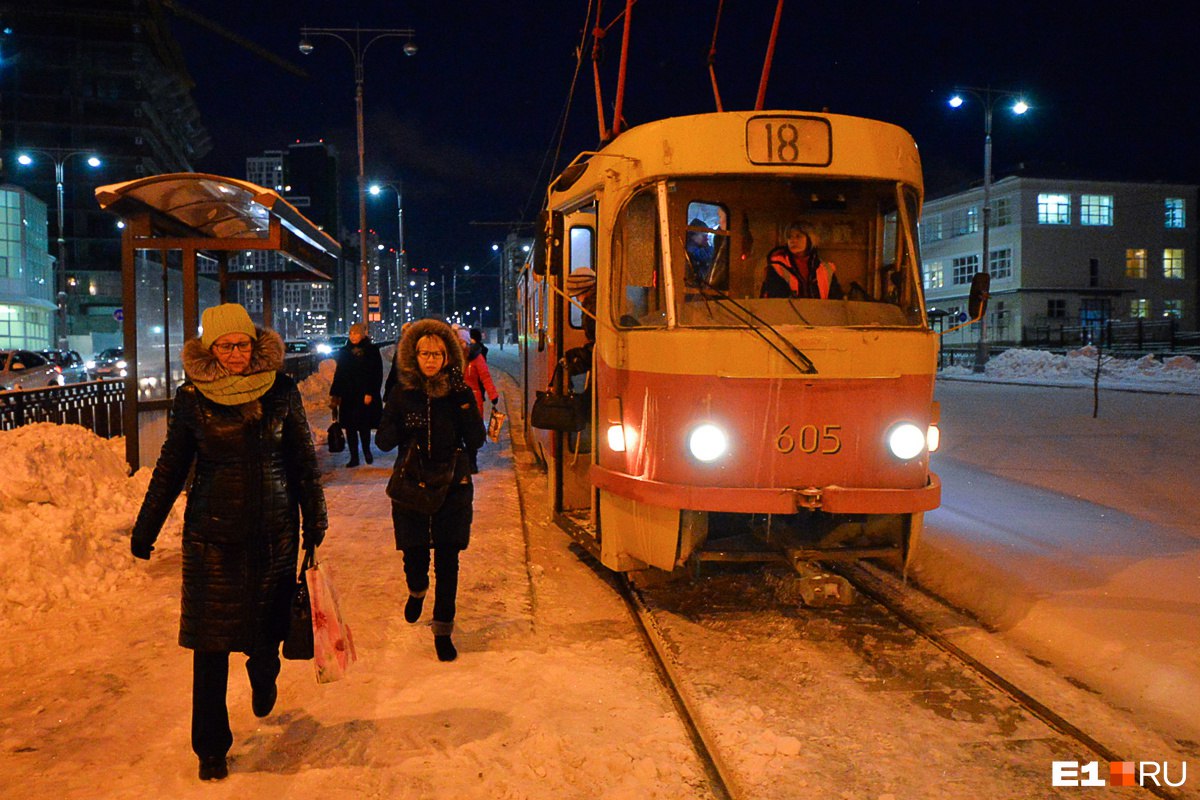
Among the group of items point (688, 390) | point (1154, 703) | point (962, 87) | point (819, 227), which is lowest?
point (1154, 703)

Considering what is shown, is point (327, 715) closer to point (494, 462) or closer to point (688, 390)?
point (688, 390)

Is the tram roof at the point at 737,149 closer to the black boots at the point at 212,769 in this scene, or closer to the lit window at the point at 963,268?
the black boots at the point at 212,769

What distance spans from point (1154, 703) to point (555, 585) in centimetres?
388

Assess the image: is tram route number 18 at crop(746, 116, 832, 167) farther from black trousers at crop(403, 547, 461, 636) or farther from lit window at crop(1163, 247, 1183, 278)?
lit window at crop(1163, 247, 1183, 278)

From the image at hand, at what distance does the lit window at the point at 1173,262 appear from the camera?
51.2m

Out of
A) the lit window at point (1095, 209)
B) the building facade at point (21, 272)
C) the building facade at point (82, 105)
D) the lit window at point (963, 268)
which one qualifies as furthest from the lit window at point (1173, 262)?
the building facade at point (82, 105)

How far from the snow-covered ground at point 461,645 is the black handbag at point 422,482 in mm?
908

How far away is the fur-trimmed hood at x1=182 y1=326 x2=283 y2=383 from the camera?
3812 millimetres

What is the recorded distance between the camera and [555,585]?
719cm

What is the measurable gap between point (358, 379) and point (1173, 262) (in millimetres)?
52432

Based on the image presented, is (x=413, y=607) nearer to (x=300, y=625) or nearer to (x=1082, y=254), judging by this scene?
(x=300, y=625)

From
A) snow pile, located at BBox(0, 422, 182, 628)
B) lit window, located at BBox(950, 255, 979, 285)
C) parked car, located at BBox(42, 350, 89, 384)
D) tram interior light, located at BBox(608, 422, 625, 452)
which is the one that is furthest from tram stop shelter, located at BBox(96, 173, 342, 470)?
lit window, located at BBox(950, 255, 979, 285)

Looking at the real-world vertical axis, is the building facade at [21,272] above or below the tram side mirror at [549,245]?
above

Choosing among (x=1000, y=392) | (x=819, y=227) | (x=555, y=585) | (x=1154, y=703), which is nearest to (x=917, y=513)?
(x=1154, y=703)
